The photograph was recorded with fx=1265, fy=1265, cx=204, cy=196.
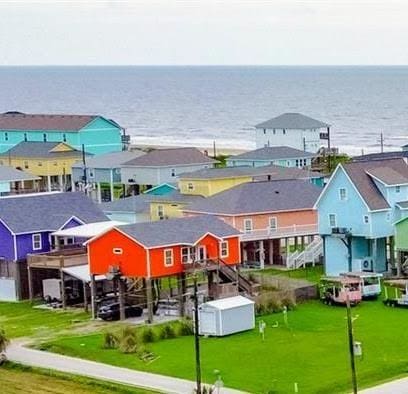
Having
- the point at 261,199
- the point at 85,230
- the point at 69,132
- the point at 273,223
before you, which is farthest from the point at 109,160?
the point at 85,230

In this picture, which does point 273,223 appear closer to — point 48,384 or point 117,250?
point 117,250

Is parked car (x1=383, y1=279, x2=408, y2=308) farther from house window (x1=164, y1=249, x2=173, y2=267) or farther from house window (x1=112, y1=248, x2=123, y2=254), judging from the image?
house window (x1=112, y1=248, x2=123, y2=254)

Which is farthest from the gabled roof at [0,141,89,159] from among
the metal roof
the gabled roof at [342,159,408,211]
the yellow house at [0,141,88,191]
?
the gabled roof at [342,159,408,211]

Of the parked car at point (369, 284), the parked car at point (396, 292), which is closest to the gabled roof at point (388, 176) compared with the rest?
the parked car at point (396, 292)

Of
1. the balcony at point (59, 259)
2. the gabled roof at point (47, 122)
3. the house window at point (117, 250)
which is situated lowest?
the balcony at point (59, 259)

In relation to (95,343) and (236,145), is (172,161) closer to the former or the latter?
(95,343)

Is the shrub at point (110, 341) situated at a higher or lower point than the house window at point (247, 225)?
lower

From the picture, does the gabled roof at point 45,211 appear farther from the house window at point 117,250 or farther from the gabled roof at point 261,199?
the house window at point 117,250
